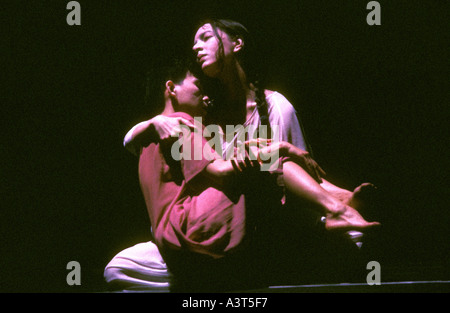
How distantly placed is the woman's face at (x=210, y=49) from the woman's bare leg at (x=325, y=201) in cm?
67

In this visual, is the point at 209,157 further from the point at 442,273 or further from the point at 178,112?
the point at 442,273

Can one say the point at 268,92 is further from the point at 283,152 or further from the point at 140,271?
the point at 140,271

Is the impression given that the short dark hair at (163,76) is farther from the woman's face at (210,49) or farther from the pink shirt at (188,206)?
the pink shirt at (188,206)

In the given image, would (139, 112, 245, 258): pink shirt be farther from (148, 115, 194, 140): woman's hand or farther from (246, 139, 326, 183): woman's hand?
(246, 139, 326, 183): woman's hand

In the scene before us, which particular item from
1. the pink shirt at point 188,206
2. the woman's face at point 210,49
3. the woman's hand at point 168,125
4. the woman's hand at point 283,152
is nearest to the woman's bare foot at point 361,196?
the woman's hand at point 283,152

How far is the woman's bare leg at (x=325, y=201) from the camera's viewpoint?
2.73 metres

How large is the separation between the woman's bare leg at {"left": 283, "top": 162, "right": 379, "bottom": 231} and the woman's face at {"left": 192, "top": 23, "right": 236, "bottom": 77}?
0.67m

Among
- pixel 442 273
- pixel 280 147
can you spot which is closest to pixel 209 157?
pixel 280 147

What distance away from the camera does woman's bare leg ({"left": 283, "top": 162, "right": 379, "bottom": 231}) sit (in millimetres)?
2730

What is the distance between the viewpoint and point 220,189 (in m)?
2.73

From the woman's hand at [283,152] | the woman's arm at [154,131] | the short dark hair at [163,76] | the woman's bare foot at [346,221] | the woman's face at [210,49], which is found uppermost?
the woman's face at [210,49]

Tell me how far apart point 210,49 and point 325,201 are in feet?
3.20

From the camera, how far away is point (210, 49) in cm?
312

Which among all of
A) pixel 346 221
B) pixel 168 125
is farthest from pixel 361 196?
pixel 168 125
